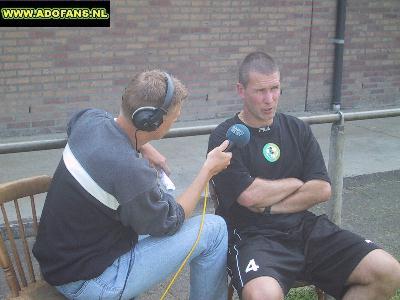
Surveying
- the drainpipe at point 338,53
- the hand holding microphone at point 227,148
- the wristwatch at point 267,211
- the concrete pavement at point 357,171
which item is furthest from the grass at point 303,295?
the drainpipe at point 338,53

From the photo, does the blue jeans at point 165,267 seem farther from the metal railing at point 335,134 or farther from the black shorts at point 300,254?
the metal railing at point 335,134

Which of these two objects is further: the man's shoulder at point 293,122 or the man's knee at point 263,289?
the man's shoulder at point 293,122

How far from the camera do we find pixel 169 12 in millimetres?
7215

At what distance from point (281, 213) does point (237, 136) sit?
1.79ft

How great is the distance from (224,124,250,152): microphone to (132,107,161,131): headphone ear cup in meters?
0.53

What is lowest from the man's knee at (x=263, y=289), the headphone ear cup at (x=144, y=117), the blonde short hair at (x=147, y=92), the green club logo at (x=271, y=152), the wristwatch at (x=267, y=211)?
the man's knee at (x=263, y=289)

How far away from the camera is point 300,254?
301cm

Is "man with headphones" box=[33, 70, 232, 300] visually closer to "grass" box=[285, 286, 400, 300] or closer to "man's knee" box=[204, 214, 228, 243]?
"man's knee" box=[204, 214, 228, 243]

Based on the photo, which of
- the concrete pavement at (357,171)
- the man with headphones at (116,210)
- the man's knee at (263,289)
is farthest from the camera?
the concrete pavement at (357,171)

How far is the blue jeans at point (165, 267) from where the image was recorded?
96.5 inches

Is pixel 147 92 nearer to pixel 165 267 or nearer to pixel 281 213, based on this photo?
pixel 165 267

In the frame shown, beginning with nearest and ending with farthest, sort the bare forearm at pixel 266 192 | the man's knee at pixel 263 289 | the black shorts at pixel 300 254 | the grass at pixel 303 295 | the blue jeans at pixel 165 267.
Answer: the blue jeans at pixel 165 267 < the man's knee at pixel 263 289 < the black shorts at pixel 300 254 < the bare forearm at pixel 266 192 < the grass at pixel 303 295

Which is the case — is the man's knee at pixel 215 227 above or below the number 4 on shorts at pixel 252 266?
above

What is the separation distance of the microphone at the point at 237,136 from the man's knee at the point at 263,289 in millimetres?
638
